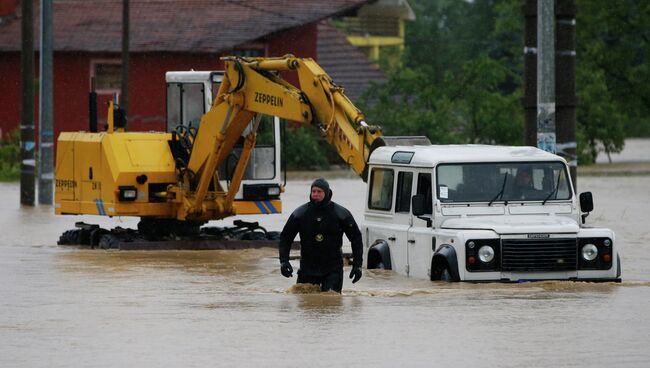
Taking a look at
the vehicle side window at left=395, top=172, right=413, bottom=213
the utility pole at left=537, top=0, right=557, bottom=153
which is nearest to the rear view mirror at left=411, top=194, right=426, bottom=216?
the vehicle side window at left=395, top=172, right=413, bottom=213

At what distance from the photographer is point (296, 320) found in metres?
15.5

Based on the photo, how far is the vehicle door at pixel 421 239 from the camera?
18.5m

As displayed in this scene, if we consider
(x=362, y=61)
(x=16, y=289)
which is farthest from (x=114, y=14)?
(x=16, y=289)

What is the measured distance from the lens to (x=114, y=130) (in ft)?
89.9

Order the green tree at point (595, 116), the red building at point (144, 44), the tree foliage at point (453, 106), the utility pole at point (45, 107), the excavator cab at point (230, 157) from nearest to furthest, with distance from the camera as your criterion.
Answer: the excavator cab at point (230, 157)
the utility pole at point (45, 107)
the red building at point (144, 44)
the tree foliage at point (453, 106)
the green tree at point (595, 116)

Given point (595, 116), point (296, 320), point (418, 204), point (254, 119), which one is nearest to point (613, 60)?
point (595, 116)

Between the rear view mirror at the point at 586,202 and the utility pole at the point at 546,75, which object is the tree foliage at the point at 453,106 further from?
the rear view mirror at the point at 586,202

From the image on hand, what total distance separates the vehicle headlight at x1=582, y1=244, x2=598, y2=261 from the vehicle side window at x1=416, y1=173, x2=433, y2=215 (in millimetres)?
1808

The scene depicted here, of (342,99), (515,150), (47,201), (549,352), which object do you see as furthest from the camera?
(47,201)

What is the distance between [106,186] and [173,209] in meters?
1.14

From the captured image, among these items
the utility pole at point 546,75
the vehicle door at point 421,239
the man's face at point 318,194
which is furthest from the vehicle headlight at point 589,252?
the utility pole at point 546,75

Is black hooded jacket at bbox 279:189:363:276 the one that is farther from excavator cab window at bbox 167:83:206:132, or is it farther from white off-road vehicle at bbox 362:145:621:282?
excavator cab window at bbox 167:83:206:132

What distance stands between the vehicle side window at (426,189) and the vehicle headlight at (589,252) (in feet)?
5.93

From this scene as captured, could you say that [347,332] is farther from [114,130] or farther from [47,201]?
[47,201]
